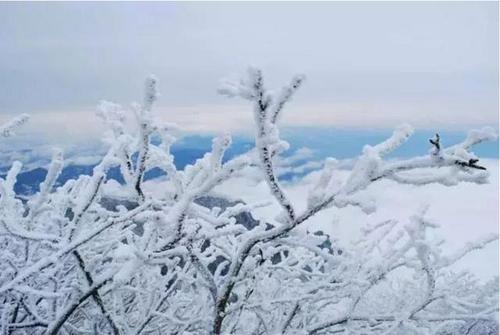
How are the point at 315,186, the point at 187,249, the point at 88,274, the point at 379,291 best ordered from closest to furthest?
the point at 315,186 < the point at 187,249 < the point at 88,274 < the point at 379,291

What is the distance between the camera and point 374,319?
2994 mm

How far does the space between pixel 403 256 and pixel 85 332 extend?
6.31ft

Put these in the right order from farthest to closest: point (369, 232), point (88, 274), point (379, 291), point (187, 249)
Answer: point (379, 291) → point (369, 232) → point (88, 274) → point (187, 249)

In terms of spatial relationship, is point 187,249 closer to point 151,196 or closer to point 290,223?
point 151,196

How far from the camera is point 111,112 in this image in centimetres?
267

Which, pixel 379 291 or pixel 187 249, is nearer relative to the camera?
pixel 187 249

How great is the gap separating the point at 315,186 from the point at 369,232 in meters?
2.79

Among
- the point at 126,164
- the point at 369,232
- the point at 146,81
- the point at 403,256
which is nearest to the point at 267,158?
the point at 146,81

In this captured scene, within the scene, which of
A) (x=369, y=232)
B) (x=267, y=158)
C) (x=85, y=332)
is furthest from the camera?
(x=369, y=232)

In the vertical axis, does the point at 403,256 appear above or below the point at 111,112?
below

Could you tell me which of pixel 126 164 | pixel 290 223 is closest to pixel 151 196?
pixel 126 164

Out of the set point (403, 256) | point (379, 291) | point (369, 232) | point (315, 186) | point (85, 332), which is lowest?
point (379, 291)

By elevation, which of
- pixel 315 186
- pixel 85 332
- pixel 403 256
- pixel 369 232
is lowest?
pixel 85 332

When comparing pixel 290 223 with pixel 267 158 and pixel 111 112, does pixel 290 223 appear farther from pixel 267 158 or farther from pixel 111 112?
pixel 111 112
